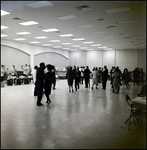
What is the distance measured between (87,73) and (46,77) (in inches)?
245

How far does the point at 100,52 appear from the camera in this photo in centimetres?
2419

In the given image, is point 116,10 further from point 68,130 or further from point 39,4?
point 68,130

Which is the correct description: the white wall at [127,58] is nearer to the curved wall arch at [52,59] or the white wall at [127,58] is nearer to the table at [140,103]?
the curved wall arch at [52,59]

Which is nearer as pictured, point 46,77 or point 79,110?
point 79,110

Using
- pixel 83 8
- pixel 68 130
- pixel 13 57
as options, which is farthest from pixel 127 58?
pixel 68 130

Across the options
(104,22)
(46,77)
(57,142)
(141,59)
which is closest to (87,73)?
(104,22)

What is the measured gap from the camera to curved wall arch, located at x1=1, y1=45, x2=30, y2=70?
15.8m

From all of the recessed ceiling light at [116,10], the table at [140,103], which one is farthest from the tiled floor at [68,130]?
the recessed ceiling light at [116,10]

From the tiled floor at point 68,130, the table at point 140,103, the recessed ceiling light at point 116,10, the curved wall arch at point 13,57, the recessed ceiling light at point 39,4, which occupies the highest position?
the recessed ceiling light at point 116,10

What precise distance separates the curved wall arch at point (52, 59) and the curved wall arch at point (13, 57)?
1751 mm

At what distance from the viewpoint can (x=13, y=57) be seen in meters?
16.9

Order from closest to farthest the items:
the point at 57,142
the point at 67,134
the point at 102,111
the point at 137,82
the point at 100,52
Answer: the point at 57,142 < the point at 67,134 < the point at 102,111 < the point at 137,82 < the point at 100,52

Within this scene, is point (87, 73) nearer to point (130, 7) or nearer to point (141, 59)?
point (130, 7)

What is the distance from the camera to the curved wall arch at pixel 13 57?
51.8ft
